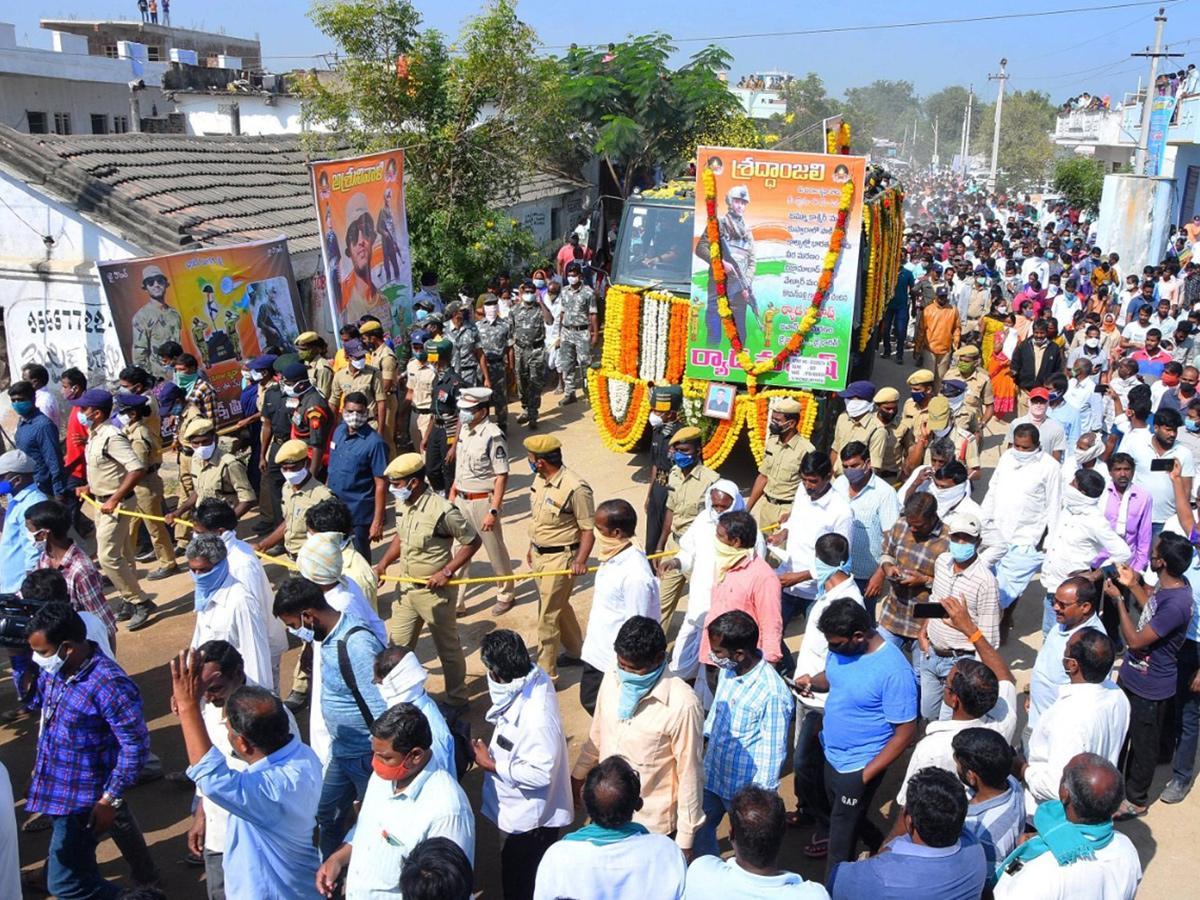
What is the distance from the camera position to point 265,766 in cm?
357

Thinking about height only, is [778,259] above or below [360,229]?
below

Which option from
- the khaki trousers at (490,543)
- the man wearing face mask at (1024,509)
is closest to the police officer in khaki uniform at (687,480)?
the khaki trousers at (490,543)

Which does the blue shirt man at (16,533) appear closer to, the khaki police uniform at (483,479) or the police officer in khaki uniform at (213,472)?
the police officer in khaki uniform at (213,472)

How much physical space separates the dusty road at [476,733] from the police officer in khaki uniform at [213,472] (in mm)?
965

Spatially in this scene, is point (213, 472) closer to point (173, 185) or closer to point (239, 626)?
point (239, 626)

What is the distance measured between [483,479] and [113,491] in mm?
2809

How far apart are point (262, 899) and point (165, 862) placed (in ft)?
5.74

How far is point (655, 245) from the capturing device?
1084 cm

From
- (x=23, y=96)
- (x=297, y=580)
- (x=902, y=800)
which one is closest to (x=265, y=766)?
(x=297, y=580)

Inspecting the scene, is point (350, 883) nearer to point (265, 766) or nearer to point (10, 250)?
point (265, 766)

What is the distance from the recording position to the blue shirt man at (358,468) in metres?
7.21

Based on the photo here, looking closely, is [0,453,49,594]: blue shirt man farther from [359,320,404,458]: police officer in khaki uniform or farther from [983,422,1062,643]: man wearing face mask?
[983,422,1062,643]: man wearing face mask

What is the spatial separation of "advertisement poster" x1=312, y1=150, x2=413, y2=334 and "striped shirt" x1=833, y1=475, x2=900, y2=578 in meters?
6.29

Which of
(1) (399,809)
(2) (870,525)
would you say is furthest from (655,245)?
(1) (399,809)
